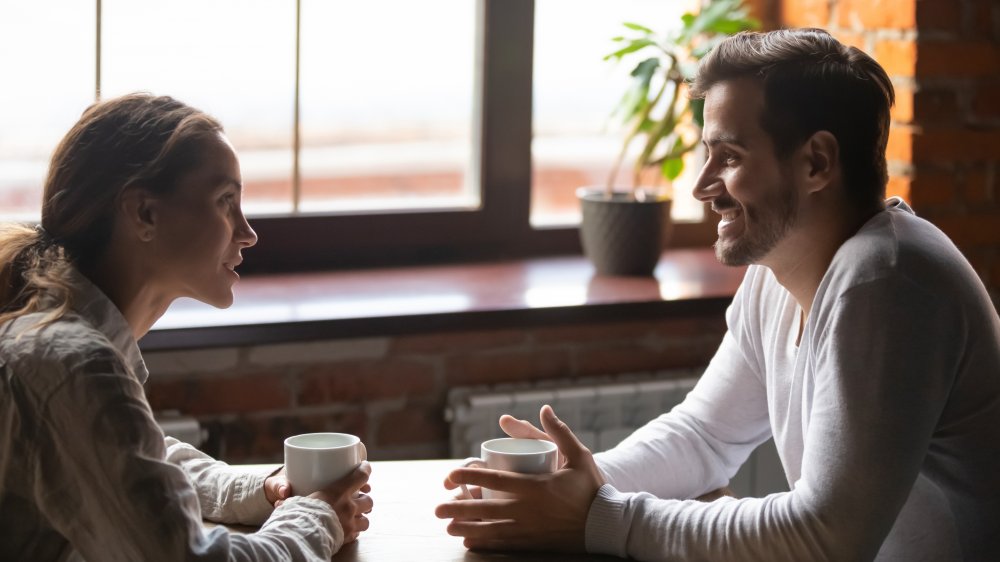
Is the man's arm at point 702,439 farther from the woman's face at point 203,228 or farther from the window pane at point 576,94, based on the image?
the window pane at point 576,94

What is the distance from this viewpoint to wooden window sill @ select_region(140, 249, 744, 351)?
210 cm

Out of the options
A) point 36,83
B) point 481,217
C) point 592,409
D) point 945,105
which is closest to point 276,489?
point 592,409

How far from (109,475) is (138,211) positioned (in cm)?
30

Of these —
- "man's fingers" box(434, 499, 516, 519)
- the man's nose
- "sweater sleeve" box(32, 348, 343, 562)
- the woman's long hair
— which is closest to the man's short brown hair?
the man's nose

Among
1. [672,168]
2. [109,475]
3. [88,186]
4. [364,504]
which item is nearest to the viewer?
[109,475]

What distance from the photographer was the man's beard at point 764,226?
1.49 meters

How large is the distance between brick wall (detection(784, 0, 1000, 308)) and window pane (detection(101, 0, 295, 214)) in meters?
1.20

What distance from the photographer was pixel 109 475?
1.10 m

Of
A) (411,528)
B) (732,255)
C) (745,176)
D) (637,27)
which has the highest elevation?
(637,27)

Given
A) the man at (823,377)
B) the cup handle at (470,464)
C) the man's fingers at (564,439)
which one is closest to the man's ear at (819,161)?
the man at (823,377)

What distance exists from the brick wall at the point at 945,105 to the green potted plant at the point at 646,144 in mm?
283

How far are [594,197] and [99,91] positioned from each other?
39.3 inches

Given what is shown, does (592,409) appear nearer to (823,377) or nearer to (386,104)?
(386,104)

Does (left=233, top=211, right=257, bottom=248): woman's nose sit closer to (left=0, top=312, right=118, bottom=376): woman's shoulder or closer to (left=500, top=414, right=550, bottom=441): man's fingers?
(left=0, top=312, right=118, bottom=376): woman's shoulder
